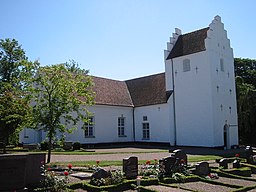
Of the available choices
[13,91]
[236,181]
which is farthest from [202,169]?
[13,91]

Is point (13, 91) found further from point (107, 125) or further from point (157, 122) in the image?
point (157, 122)

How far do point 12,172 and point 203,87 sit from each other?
77.6 ft

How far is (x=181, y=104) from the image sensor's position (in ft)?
101

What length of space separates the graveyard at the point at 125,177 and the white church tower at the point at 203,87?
14.6 m

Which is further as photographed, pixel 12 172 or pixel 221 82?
pixel 221 82

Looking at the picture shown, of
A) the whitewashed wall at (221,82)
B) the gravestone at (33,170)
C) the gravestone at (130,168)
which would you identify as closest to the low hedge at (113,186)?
the gravestone at (130,168)

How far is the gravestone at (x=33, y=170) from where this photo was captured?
959 cm

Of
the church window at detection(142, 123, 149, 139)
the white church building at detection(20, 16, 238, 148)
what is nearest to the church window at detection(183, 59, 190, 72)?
the white church building at detection(20, 16, 238, 148)

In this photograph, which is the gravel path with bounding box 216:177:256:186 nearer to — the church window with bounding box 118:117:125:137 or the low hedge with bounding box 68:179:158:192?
the low hedge with bounding box 68:179:158:192

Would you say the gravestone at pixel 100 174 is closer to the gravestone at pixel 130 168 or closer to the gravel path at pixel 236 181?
the gravestone at pixel 130 168

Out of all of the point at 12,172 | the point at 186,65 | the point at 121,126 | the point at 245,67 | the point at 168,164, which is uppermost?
the point at 245,67

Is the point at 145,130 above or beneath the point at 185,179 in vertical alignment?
above

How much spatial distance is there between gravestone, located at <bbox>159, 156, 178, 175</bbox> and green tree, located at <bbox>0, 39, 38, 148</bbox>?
26.3 feet

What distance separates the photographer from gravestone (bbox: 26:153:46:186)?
9.59 m
